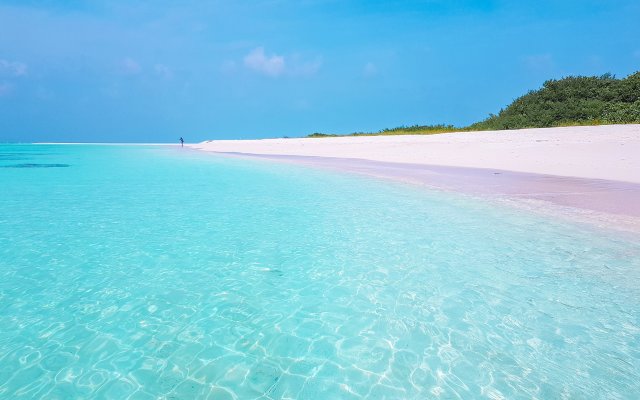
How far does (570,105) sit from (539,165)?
64.1ft

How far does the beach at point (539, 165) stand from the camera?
32.5 feet

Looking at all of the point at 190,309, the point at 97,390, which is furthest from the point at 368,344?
the point at 97,390

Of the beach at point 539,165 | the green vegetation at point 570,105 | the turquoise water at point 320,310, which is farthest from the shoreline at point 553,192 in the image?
the green vegetation at point 570,105

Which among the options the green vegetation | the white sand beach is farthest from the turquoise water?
the green vegetation

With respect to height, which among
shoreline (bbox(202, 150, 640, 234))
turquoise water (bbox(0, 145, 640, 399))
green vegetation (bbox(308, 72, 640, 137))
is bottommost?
turquoise water (bbox(0, 145, 640, 399))

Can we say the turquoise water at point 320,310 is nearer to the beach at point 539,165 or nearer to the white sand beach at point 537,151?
the beach at point 539,165

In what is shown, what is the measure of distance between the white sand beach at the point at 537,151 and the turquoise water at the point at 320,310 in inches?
360

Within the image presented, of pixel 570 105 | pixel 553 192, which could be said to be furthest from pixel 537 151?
pixel 570 105

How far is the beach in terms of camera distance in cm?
990

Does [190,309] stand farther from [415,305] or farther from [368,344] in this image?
[415,305]

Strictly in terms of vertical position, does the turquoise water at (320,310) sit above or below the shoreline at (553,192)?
below

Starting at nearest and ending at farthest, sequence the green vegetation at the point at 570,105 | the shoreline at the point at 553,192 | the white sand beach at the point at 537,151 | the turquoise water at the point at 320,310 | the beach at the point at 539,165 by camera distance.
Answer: the turquoise water at the point at 320,310 < the shoreline at the point at 553,192 < the beach at the point at 539,165 < the white sand beach at the point at 537,151 < the green vegetation at the point at 570,105

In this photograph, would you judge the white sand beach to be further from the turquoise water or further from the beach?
the turquoise water

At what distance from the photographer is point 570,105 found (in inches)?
1211
